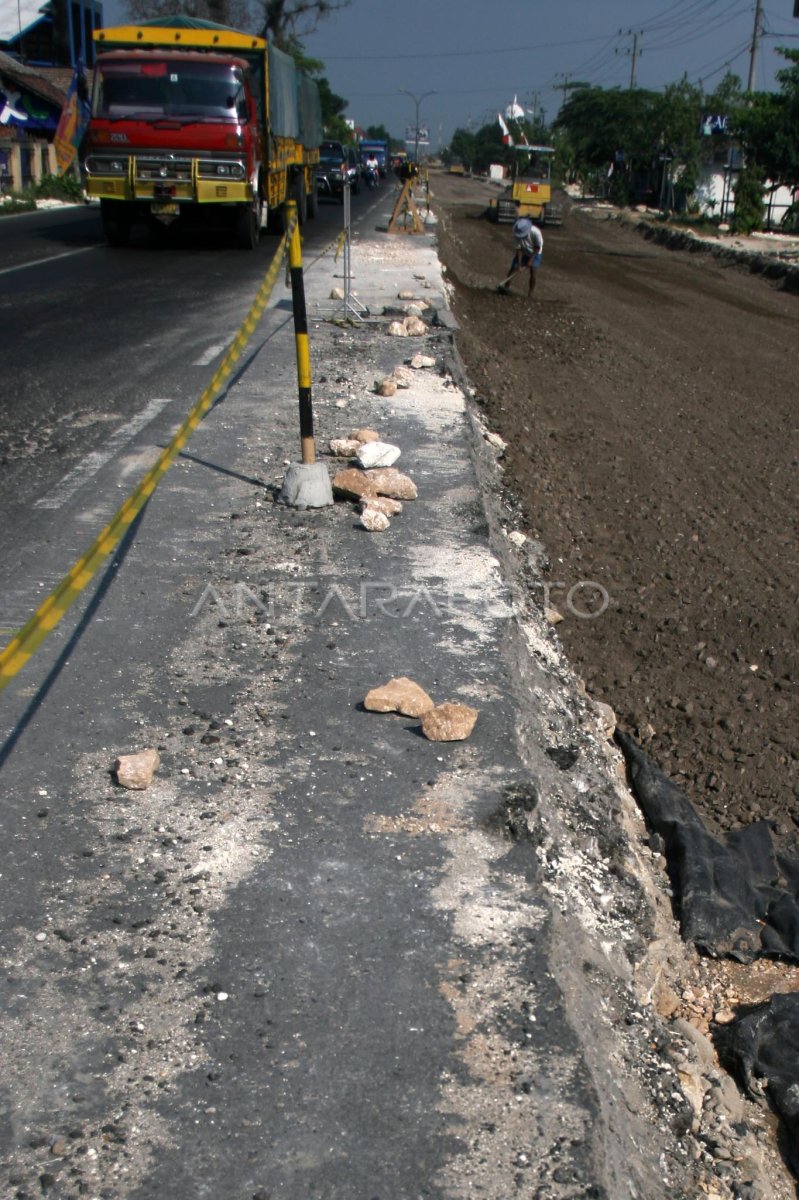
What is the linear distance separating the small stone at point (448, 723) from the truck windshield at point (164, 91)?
56.0 feet

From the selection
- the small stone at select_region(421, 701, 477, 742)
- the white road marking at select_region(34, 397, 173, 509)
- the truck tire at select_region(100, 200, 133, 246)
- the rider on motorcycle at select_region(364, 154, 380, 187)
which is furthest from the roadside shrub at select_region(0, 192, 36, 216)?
the rider on motorcycle at select_region(364, 154, 380, 187)

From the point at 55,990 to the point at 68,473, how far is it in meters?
4.76

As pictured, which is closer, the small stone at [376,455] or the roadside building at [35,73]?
the small stone at [376,455]

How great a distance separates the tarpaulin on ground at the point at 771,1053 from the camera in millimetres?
3322

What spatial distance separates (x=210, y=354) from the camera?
10.9m

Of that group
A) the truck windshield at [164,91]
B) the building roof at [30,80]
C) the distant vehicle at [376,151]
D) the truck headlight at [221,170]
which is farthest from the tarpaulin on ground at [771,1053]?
the distant vehicle at [376,151]

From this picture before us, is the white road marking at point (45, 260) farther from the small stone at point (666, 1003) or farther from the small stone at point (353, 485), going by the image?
the small stone at point (666, 1003)

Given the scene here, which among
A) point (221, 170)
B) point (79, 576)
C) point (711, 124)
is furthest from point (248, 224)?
point (711, 124)

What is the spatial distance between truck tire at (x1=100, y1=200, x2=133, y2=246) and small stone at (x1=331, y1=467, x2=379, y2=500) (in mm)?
15496

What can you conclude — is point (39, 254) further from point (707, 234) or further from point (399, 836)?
point (707, 234)

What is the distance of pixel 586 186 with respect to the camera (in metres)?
68.5

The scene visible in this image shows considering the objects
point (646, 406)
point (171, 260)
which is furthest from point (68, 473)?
point (171, 260)

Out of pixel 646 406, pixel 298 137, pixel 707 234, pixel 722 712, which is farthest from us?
pixel 707 234

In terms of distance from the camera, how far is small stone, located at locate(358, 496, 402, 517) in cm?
630
